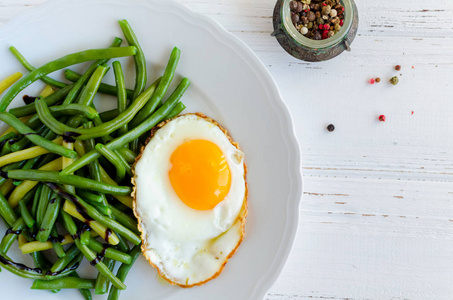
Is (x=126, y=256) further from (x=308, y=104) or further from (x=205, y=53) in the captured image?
(x=308, y=104)

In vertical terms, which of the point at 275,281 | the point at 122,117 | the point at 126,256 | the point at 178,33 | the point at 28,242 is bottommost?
the point at 275,281

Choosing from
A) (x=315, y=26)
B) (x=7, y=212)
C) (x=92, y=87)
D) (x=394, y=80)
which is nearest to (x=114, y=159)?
(x=92, y=87)

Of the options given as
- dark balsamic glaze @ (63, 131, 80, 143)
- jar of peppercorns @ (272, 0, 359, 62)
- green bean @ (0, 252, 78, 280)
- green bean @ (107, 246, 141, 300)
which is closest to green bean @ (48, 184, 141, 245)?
green bean @ (107, 246, 141, 300)

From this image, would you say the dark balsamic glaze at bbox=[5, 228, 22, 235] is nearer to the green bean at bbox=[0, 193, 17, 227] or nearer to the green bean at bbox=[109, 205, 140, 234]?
the green bean at bbox=[0, 193, 17, 227]

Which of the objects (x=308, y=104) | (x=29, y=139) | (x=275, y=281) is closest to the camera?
(x=29, y=139)

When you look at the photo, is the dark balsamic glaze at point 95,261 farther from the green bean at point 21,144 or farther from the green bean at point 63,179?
the green bean at point 21,144

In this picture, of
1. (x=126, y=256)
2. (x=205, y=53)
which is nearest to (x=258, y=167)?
(x=205, y=53)
